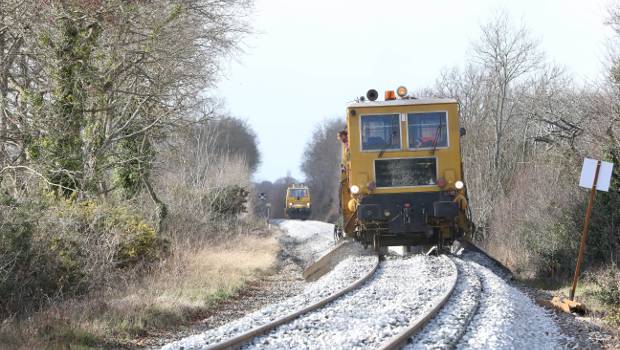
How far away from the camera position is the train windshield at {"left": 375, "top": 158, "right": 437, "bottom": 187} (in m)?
16.8

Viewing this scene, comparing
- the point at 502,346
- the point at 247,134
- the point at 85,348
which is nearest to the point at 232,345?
the point at 85,348

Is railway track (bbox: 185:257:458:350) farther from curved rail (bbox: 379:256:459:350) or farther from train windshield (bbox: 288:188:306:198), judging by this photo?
train windshield (bbox: 288:188:306:198)

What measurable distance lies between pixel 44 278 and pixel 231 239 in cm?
1706

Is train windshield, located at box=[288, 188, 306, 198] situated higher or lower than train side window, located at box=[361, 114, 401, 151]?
lower

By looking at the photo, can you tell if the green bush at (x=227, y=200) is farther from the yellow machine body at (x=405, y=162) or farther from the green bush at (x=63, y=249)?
the green bush at (x=63, y=249)

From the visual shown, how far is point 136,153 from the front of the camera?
23359mm

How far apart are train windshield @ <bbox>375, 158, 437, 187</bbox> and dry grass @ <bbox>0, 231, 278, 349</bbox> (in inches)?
143

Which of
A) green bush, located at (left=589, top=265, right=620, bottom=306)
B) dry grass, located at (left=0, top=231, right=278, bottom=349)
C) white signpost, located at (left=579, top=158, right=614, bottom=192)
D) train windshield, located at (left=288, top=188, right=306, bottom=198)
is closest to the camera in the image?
dry grass, located at (left=0, top=231, right=278, bottom=349)

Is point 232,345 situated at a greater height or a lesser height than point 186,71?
lesser

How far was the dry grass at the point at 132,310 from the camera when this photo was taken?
361 inches

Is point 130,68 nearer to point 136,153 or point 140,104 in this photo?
point 140,104

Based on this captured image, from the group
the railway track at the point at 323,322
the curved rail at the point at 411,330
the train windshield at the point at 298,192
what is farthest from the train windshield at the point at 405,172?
the train windshield at the point at 298,192

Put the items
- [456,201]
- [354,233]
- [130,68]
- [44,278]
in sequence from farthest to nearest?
[130,68] → [354,233] → [456,201] → [44,278]

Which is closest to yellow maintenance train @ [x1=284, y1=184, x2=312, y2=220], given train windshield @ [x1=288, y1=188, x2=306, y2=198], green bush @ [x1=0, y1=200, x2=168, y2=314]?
→ train windshield @ [x1=288, y1=188, x2=306, y2=198]
